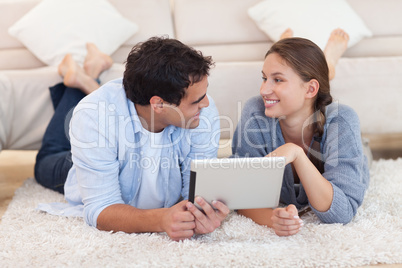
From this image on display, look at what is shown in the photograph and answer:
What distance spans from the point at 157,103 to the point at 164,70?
12 centimetres

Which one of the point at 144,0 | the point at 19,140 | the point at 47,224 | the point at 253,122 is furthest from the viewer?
the point at 144,0

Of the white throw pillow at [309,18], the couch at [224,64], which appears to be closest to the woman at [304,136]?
the couch at [224,64]

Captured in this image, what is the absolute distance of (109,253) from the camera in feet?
4.40

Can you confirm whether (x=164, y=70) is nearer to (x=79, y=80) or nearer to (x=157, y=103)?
(x=157, y=103)

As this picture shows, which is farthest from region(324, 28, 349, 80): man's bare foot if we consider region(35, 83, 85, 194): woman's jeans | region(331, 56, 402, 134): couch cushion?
region(35, 83, 85, 194): woman's jeans

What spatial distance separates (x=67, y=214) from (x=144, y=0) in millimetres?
1580

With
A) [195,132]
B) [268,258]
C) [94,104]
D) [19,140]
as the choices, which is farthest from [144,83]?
[19,140]

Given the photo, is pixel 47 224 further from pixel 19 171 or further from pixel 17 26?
pixel 17 26

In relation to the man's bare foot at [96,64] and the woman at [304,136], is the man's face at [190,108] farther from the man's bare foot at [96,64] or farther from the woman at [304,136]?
the man's bare foot at [96,64]

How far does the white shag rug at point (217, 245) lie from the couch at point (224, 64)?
0.65m

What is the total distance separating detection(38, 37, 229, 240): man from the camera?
4.69 ft

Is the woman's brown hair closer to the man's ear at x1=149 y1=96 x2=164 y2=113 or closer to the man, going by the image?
the man

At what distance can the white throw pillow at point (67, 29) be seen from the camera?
256 cm

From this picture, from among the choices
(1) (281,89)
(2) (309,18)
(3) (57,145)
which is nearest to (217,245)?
(1) (281,89)
